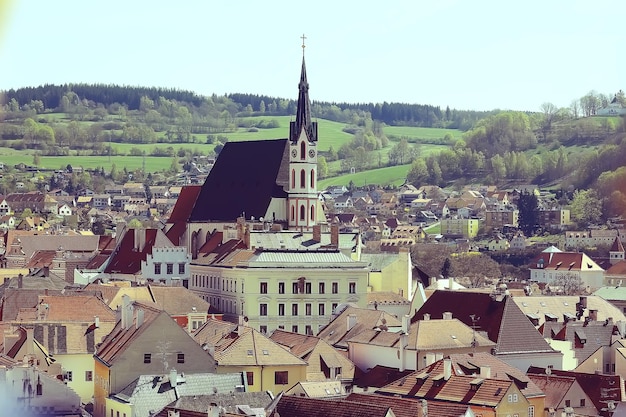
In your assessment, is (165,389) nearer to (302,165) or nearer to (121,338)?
(121,338)

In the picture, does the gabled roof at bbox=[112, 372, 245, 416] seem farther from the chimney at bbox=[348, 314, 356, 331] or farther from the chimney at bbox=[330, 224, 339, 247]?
the chimney at bbox=[330, 224, 339, 247]

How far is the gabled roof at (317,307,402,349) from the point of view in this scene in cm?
6681

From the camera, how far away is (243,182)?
10019cm

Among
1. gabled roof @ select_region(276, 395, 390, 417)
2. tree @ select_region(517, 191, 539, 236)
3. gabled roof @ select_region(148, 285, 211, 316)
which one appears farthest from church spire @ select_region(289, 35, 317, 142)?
tree @ select_region(517, 191, 539, 236)

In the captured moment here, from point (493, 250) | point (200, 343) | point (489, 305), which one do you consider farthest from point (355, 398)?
point (493, 250)

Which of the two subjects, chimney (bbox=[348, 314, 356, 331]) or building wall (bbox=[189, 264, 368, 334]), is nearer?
chimney (bbox=[348, 314, 356, 331])

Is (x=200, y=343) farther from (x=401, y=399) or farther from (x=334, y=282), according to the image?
(x=334, y=282)

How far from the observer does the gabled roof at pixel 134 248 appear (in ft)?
317

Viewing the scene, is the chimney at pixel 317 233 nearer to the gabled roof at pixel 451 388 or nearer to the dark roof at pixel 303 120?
the dark roof at pixel 303 120

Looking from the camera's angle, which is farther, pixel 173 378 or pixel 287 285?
pixel 287 285

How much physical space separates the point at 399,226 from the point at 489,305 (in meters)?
122

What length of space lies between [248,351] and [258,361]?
0.69 m

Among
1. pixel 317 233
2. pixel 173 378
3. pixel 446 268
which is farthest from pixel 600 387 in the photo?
pixel 446 268

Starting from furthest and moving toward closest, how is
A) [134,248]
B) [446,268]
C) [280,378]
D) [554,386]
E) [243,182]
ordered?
[446,268], [243,182], [134,248], [280,378], [554,386]
